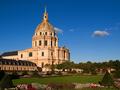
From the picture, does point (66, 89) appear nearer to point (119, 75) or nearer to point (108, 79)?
point (108, 79)

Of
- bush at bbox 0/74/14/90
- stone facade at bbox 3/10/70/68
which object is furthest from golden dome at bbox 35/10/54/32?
bush at bbox 0/74/14/90

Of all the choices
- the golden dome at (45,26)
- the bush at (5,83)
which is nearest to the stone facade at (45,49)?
the golden dome at (45,26)

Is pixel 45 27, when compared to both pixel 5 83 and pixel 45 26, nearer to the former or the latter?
pixel 45 26

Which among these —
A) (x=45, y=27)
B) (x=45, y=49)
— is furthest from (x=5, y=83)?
(x=45, y=27)

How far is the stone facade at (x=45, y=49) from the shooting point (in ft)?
346

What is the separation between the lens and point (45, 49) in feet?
344

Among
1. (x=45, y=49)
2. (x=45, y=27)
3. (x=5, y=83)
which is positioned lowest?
(x=5, y=83)

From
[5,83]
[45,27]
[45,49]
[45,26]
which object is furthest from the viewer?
[45,26]

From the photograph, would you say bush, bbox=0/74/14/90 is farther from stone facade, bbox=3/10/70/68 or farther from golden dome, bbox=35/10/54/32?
golden dome, bbox=35/10/54/32

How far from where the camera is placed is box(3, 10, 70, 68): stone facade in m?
105

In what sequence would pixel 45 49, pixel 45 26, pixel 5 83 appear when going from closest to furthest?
pixel 5 83, pixel 45 49, pixel 45 26

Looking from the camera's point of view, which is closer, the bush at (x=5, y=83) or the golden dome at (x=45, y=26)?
the bush at (x=5, y=83)

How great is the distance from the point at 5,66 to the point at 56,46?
90.6ft

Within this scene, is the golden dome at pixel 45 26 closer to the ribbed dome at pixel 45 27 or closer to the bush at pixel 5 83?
the ribbed dome at pixel 45 27
